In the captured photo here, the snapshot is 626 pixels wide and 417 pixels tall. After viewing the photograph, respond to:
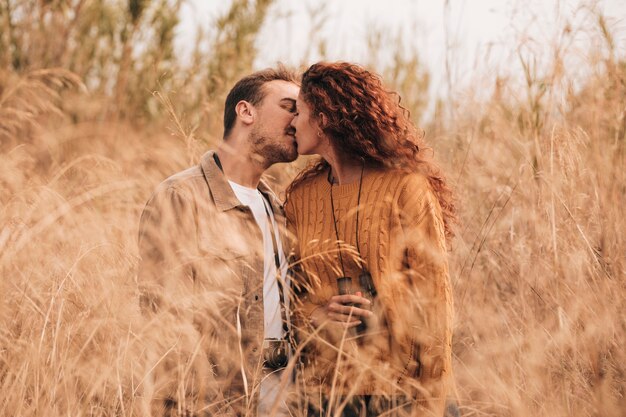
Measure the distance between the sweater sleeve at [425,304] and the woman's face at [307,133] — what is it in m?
0.43

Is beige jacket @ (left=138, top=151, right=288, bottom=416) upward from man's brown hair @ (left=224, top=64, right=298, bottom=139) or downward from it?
downward

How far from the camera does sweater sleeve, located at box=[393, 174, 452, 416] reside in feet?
6.00

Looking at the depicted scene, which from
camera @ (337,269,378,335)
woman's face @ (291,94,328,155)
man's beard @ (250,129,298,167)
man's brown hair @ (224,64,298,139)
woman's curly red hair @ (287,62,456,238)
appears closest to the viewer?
camera @ (337,269,378,335)

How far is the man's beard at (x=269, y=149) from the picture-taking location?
7.94 feet

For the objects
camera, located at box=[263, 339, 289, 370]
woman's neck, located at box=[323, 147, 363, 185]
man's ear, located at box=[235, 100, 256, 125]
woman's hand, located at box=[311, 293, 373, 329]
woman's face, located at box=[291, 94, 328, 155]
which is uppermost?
man's ear, located at box=[235, 100, 256, 125]

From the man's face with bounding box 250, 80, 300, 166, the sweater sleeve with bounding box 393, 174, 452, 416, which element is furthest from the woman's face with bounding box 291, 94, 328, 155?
the sweater sleeve with bounding box 393, 174, 452, 416

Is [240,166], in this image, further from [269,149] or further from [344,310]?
[344,310]

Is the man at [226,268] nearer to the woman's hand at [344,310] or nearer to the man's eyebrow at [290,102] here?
the man's eyebrow at [290,102]

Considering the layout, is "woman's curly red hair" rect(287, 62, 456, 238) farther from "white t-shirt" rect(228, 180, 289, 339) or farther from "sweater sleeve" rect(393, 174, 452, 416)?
"white t-shirt" rect(228, 180, 289, 339)

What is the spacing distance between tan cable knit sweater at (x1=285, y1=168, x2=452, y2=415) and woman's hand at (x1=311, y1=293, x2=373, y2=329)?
4cm

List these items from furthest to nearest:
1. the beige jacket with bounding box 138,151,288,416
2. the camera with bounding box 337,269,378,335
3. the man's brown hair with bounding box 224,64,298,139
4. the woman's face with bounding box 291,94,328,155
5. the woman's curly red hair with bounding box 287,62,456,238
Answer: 1. the man's brown hair with bounding box 224,64,298,139
2. the woman's face with bounding box 291,94,328,155
3. the woman's curly red hair with bounding box 287,62,456,238
4. the camera with bounding box 337,269,378,335
5. the beige jacket with bounding box 138,151,288,416

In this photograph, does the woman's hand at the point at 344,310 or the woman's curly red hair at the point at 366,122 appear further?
the woman's curly red hair at the point at 366,122

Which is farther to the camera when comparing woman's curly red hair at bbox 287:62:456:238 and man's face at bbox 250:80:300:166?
man's face at bbox 250:80:300:166

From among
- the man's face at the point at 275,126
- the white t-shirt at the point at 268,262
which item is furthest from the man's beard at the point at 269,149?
the white t-shirt at the point at 268,262
